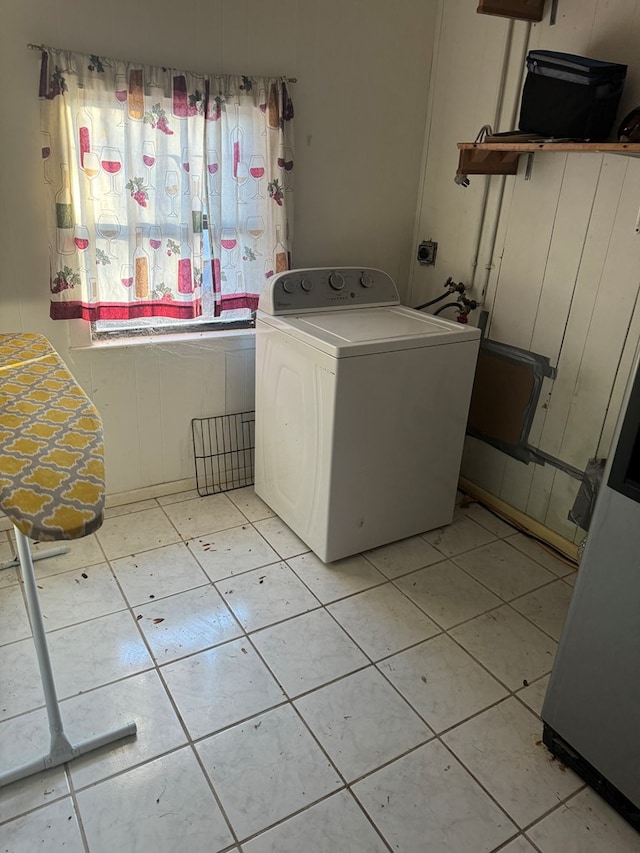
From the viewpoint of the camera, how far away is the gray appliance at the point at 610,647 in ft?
4.42

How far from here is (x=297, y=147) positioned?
8.61 feet

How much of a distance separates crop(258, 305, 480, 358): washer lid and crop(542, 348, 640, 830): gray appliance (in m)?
1.00

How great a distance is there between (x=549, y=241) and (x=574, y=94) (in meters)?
0.60

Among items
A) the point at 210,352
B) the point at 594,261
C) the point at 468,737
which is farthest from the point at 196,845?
the point at 594,261

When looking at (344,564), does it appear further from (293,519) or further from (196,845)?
(196,845)

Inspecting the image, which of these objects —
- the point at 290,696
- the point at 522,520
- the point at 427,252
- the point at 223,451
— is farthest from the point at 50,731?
the point at 427,252

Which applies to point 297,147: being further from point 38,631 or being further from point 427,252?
point 38,631

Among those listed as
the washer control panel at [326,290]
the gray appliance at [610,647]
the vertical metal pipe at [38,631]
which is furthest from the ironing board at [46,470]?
the gray appliance at [610,647]

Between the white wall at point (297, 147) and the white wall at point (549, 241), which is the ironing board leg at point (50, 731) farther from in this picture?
the white wall at point (549, 241)

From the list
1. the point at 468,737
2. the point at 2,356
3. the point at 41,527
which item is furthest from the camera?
the point at 2,356

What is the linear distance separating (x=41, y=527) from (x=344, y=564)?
156cm

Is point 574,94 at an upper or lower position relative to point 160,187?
upper

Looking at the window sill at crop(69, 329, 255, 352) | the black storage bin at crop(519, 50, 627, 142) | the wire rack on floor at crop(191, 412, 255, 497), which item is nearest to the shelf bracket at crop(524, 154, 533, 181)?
the black storage bin at crop(519, 50, 627, 142)

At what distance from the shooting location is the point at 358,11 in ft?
8.39
